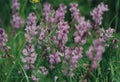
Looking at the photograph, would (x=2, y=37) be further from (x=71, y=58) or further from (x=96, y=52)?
(x=96, y=52)

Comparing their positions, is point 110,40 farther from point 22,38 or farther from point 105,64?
point 22,38

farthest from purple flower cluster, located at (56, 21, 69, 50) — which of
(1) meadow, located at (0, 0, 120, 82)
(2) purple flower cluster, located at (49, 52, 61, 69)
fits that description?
(2) purple flower cluster, located at (49, 52, 61, 69)

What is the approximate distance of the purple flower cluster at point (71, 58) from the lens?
3122 mm

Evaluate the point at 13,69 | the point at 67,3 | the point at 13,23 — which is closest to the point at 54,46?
the point at 13,69

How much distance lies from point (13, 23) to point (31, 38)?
1.61 m

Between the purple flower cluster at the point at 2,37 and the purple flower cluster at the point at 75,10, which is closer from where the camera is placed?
the purple flower cluster at the point at 2,37

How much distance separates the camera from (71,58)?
314 centimetres

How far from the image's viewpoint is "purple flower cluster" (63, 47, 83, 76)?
3.12m

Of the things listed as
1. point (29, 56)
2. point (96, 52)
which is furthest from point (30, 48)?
point (96, 52)

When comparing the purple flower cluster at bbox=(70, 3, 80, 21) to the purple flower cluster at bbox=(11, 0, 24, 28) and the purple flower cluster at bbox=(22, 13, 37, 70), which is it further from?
the purple flower cluster at bbox=(11, 0, 24, 28)

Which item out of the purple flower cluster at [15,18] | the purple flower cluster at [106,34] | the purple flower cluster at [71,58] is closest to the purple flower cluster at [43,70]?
the purple flower cluster at [71,58]

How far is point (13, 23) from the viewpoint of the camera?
528 cm

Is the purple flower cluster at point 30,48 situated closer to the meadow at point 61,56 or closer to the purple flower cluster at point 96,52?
the meadow at point 61,56

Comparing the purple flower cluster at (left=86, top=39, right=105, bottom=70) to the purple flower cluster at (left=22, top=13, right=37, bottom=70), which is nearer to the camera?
the purple flower cluster at (left=86, top=39, right=105, bottom=70)
